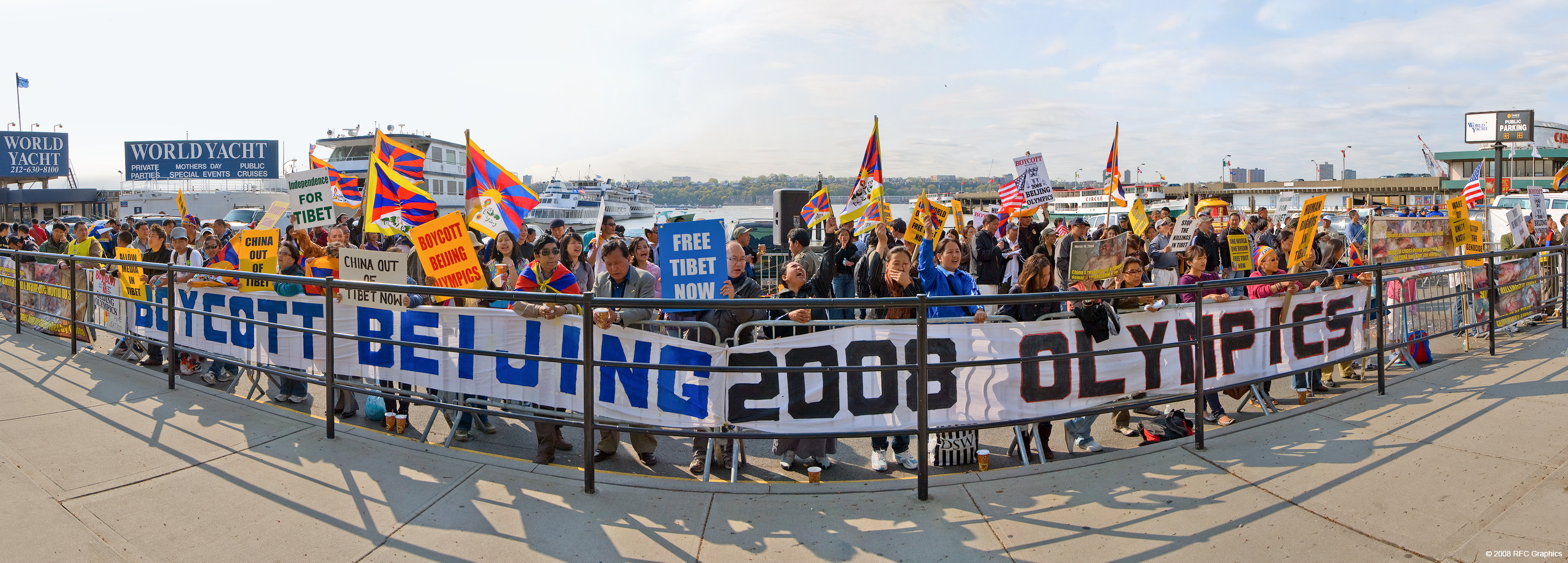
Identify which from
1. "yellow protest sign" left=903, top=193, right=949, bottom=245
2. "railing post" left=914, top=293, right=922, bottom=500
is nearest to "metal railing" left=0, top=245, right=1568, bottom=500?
"railing post" left=914, top=293, right=922, bottom=500

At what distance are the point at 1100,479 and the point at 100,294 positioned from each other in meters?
9.33

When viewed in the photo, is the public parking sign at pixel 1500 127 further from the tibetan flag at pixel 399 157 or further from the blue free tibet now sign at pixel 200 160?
the blue free tibet now sign at pixel 200 160

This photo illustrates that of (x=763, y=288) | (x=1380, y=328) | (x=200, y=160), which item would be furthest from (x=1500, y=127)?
(x=200, y=160)

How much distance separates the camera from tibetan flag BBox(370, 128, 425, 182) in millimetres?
11164

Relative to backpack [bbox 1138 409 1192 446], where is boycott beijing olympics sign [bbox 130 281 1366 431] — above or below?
above

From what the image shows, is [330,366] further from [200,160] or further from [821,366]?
[200,160]

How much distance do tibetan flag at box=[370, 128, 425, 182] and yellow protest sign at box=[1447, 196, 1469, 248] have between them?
1436 centimetres

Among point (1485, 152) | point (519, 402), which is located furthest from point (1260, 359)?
point (1485, 152)

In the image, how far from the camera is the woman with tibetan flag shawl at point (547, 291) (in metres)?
5.22

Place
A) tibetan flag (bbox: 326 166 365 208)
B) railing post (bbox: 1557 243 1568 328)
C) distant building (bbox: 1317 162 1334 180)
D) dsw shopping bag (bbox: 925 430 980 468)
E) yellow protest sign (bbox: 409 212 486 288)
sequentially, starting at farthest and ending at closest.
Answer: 1. distant building (bbox: 1317 162 1334 180)
2. tibetan flag (bbox: 326 166 365 208)
3. railing post (bbox: 1557 243 1568 328)
4. yellow protest sign (bbox: 409 212 486 288)
5. dsw shopping bag (bbox: 925 430 980 468)

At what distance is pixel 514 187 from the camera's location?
415 inches

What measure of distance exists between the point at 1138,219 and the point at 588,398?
14.2 metres

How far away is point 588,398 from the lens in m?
4.62

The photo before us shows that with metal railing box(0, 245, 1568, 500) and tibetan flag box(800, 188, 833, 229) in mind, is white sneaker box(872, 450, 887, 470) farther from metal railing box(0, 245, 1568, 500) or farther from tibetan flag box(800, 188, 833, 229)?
tibetan flag box(800, 188, 833, 229)
